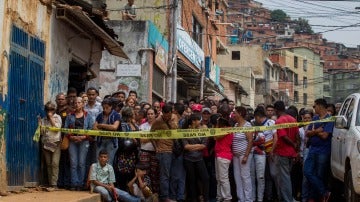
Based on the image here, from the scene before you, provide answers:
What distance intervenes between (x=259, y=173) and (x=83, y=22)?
5.54m

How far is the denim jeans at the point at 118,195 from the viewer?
37.8 feet

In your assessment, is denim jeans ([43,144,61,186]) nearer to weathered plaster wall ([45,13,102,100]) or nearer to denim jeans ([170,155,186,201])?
weathered plaster wall ([45,13,102,100])

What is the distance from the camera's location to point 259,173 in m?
12.5

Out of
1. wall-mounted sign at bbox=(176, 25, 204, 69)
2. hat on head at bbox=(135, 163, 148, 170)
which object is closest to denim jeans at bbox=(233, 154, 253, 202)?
hat on head at bbox=(135, 163, 148, 170)

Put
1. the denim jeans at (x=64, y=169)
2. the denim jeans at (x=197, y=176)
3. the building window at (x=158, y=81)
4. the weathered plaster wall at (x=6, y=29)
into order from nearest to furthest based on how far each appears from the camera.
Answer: the weathered plaster wall at (x=6, y=29), the denim jeans at (x=64, y=169), the denim jeans at (x=197, y=176), the building window at (x=158, y=81)

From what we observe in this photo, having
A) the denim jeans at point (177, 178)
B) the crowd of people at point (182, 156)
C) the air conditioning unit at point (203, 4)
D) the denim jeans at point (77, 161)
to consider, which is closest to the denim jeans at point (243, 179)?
the crowd of people at point (182, 156)

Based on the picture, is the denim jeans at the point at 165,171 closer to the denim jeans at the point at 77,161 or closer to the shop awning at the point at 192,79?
the denim jeans at the point at 77,161

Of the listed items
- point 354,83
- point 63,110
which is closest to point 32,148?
point 63,110

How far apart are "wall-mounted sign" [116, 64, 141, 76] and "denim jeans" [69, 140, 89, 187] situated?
972 centimetres

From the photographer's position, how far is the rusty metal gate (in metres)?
10.8

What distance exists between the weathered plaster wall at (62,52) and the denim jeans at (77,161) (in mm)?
1428

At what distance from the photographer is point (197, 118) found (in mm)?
12406

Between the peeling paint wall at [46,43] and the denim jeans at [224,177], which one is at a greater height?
the peeling paint wall at [46,43]

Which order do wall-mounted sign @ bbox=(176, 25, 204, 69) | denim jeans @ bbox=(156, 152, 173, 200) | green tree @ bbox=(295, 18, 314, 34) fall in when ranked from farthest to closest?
green tree @ bbox=(295, 18, 314, 34)
wall-mounted sign @ bbox=(176, 25, 204, 69)
denim jeans @ bbox=(156, 152, 173, 200)
